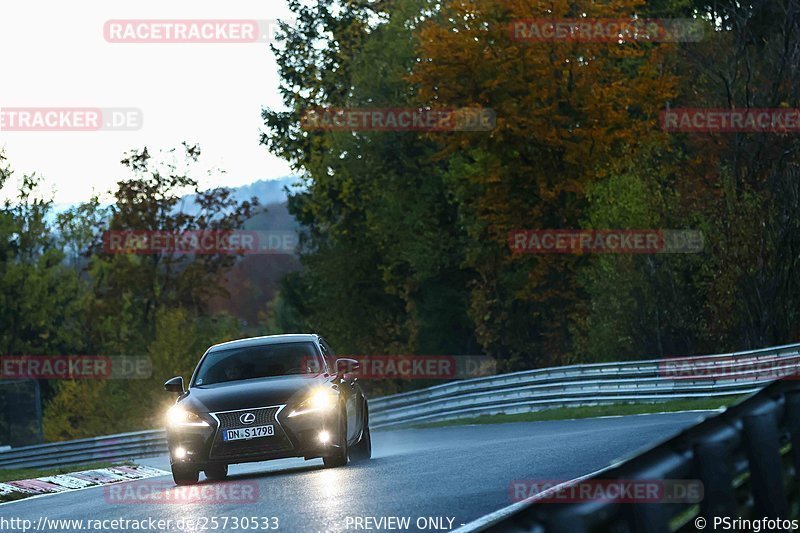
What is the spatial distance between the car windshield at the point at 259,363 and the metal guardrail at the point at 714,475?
427 inches

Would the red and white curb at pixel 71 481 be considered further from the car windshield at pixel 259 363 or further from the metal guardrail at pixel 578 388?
the metal guardrail at pixel 578 388

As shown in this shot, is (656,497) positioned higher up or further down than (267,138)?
further down

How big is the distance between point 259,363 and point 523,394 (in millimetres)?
15611

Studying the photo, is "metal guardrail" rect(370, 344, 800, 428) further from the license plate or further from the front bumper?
the license plate

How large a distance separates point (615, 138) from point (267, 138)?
22840 mm

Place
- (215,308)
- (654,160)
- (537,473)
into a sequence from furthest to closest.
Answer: (215,308) < (654,160) < (537,473)

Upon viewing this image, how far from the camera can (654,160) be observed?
40.0 metres

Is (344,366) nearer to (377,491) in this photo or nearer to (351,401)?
(351,401)

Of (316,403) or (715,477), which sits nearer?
(715,477)

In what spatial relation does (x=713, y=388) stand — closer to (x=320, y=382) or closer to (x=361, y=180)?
(x=320, y=382)

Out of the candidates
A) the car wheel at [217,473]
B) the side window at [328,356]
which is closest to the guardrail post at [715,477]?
the car wheel at [217,473]

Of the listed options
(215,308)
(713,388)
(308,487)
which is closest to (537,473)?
(308,487)

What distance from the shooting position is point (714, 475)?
4988mm

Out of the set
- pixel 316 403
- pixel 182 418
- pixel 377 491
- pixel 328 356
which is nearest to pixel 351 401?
pixel 328 356
